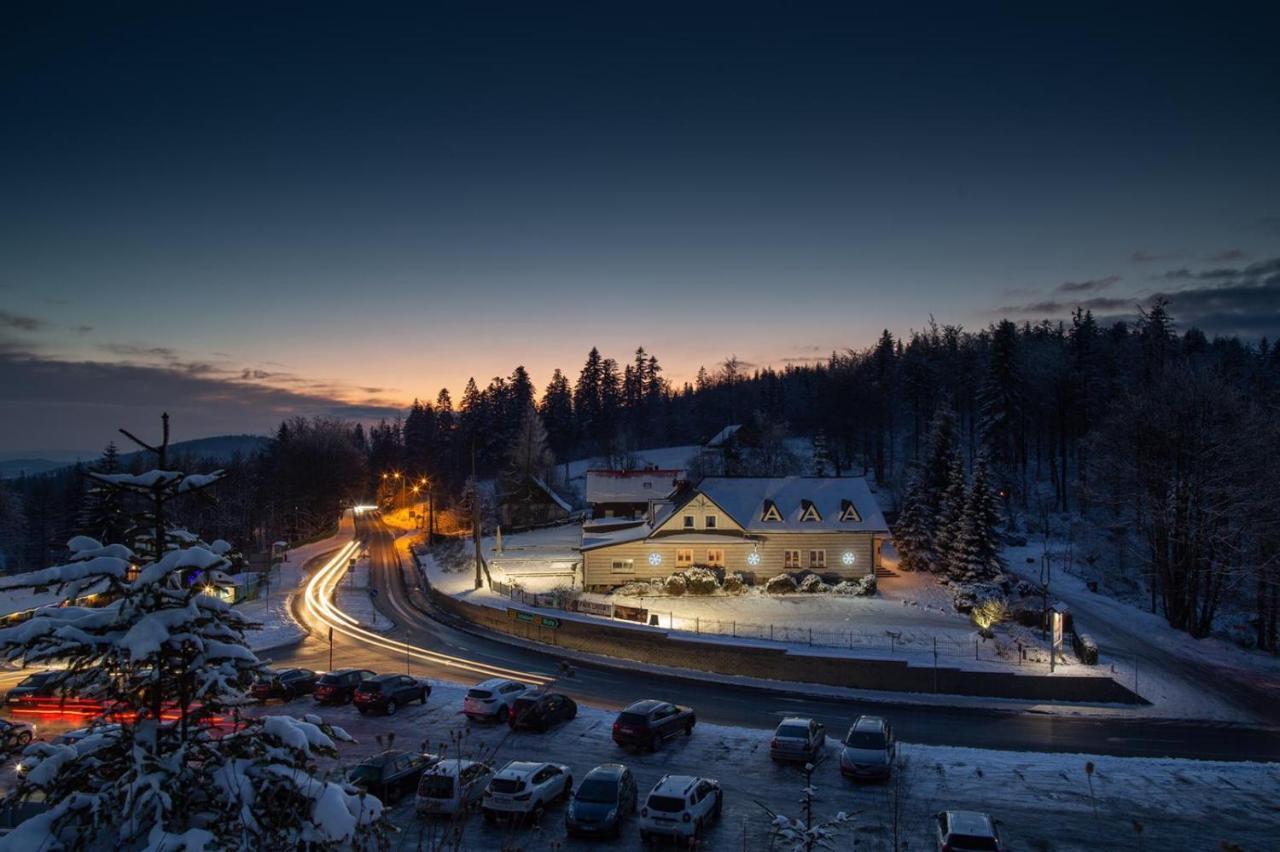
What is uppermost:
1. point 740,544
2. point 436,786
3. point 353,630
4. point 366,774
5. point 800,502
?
point 800,502

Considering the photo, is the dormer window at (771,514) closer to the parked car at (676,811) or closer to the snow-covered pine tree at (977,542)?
the snow-covered pine tree at (977,542)

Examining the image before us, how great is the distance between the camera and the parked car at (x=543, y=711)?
2622 centimetres

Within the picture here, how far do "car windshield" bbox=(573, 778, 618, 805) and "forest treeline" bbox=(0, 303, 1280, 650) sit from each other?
12.7m

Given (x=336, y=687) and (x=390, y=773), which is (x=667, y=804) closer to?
(x=390, y=773)

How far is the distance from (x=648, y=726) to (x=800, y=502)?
34.1 meters

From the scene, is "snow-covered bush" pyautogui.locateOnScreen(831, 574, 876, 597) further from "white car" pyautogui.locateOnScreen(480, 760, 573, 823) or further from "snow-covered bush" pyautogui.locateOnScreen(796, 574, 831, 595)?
"white car" pyautogui.locateOnScreen(480, 760, 573, 823)

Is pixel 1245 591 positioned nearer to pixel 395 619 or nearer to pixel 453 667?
pixel 453 667

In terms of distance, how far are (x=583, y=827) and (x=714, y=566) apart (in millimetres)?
36015

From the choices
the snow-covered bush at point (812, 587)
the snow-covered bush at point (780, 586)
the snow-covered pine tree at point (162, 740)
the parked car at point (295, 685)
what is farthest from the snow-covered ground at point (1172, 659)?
the snow-covered pine tree at point (162, 740)

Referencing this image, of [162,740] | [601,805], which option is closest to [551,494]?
[601,805]

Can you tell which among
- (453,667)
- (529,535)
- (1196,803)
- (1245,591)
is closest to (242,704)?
(1196,803)

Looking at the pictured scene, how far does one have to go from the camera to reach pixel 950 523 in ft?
183

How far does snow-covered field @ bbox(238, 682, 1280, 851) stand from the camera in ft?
61.3

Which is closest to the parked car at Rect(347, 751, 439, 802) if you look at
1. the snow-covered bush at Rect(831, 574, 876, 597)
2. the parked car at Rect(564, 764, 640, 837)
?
the parked car at Rect(564, 764, 640, 837)
